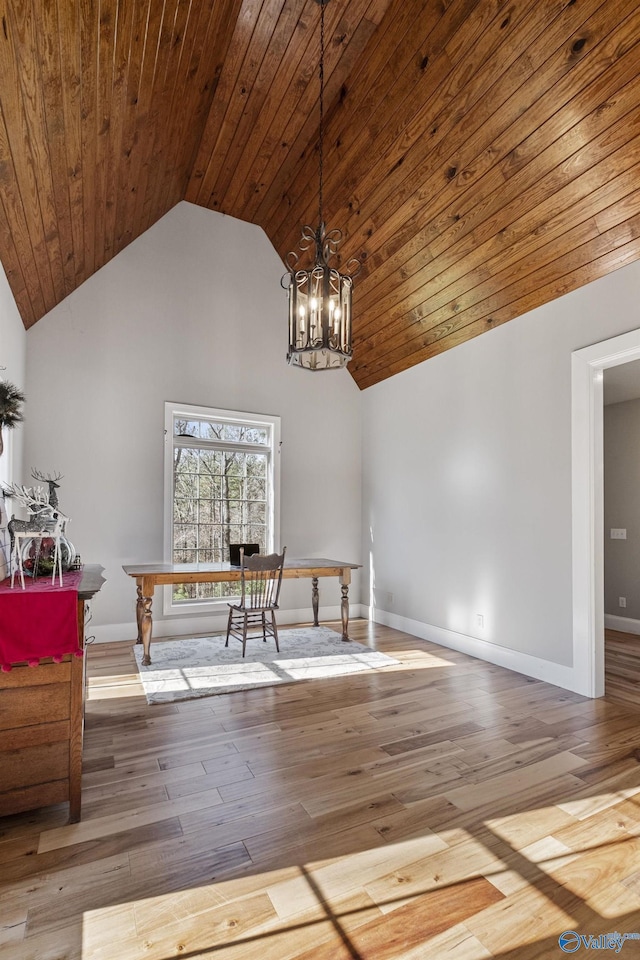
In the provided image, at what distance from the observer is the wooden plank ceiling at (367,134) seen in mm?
2445

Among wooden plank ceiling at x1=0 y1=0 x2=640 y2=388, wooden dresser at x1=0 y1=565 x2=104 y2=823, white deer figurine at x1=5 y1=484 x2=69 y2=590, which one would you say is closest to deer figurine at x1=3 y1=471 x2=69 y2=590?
white deer figurine at x1=5 y1=484 x2=69 y2=590

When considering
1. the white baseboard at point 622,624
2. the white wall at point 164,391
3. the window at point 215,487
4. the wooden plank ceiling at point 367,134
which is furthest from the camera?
the white baseboard at point 622,624

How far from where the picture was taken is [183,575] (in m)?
4.23

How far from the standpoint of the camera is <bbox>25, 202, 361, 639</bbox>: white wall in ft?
15.5

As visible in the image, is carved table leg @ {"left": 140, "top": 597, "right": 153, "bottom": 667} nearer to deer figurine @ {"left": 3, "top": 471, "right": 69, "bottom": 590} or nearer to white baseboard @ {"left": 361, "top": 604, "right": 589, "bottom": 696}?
deer figurine @ {"left": 3, "top": 471, "right": 69, "bottom": 590}

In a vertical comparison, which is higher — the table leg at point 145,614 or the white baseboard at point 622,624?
the table leg at point 145,614

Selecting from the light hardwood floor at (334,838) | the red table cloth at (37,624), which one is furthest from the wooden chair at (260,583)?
the red table cloth at (37,624)

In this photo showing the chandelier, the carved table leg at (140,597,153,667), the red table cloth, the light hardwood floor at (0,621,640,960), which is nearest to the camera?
the light hardwood floor at (0,621,640,960)

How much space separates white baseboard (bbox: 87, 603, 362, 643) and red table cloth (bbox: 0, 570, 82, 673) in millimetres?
2827

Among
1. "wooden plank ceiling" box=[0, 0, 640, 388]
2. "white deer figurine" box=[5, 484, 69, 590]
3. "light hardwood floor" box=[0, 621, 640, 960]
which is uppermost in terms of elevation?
"wooden plank ceiling" box=[0, 0, 640, 388]

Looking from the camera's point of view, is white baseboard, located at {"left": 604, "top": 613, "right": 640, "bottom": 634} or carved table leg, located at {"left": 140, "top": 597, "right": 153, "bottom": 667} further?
white baseboard, located at {"left": 604, "top": 613, "right": 640, "bottom": 634}

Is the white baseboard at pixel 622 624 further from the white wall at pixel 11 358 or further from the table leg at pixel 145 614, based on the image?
the white wall at pixel 11 358

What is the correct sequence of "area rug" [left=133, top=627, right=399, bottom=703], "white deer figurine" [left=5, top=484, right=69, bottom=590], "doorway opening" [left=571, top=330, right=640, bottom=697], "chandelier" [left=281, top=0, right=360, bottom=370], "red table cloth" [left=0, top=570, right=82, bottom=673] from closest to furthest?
"red table cloth" [left=0, top=570, right=82, bottom=673] → "white deer figurine" [left=5, top=484, right=69, bottom=590] → "chandelier" [left=281, top=0, right=360, bottom=370] → "doorway opening" [left=571, top=330, right=640, bottom=697] → "area rug" [left=133, top=627, right=399, bottom=703]

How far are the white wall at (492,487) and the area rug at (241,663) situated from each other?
35.5 inches
